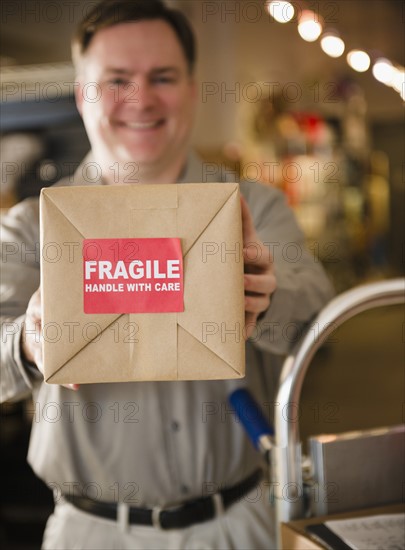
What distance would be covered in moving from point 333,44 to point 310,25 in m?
0.09

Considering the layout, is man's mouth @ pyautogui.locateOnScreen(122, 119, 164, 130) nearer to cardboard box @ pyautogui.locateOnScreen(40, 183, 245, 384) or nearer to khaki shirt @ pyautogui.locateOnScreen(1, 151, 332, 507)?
khaki shirt @ pyautogui.locateOnScreen(1, 151, 332, 507)

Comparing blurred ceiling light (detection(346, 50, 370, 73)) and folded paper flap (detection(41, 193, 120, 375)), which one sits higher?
blurred ceiling light (detection(346, 50, 370, 73))

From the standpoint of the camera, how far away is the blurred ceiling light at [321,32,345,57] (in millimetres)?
1499

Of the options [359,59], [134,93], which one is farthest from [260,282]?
[359,59]

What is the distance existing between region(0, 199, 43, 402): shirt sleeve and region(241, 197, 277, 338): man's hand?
0.38 meters

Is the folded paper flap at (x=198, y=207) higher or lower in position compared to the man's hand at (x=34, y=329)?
higher

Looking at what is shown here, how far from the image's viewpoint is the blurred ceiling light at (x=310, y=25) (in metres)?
1.44

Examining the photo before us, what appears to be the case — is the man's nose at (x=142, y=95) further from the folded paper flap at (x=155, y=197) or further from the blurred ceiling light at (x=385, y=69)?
the blurred ceiling light at (x=385, y=69)

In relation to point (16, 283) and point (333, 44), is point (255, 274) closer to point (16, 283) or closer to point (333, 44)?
point (16, 283)

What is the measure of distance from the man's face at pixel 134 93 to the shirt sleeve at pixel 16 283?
190 millimetres

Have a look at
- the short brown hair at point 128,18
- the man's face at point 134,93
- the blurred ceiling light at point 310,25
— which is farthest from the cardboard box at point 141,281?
the blurred ceiling light at point 310,25

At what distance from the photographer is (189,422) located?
1397mm

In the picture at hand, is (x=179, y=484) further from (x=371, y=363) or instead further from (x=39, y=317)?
(x=371, y=363)

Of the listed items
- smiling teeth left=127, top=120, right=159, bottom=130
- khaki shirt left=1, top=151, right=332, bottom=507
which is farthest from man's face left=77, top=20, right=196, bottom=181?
khaki shirt left=1, top=151, right=332, bottom=507
